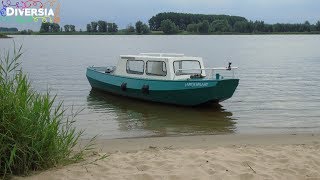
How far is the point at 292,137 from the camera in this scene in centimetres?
1078

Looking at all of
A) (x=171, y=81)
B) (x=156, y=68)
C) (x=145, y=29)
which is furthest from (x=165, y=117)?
(x=145, y=29)

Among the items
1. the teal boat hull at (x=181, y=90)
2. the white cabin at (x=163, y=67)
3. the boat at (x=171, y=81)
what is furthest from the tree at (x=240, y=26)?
the teal boat hull at (x=181, y=90)

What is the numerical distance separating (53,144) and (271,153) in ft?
12.3

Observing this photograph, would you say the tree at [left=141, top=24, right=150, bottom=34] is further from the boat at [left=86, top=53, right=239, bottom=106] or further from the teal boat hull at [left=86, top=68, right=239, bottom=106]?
the teal boat hull at [left=86, top=68, right=239, bottom=106]

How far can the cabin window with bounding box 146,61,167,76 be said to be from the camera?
16.2 m

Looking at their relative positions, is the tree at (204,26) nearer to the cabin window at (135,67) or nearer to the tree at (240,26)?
the tree at (240,26)

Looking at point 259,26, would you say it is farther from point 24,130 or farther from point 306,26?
point 24,130

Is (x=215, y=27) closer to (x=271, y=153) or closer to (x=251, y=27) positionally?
(x=251, y=27)

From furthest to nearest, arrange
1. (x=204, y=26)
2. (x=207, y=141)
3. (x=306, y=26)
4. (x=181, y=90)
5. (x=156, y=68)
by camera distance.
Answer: (x=306, y=26) < (x=204, y=26) < (x=156, y=68) < (x=181, y=90) < (x=207, y=141)

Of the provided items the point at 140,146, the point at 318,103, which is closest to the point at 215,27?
the point at 318,103

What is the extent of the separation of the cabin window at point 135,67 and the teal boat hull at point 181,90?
377mm

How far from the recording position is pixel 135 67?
1738 cm

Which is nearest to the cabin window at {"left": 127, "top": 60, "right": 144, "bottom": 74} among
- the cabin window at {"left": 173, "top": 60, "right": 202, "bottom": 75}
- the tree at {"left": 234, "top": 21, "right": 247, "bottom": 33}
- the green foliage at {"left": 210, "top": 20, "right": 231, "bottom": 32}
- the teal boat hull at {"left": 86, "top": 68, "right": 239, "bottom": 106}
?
the teal boat hull at {"left": 86, "top": 68, "right": 239, "bottom": 106}

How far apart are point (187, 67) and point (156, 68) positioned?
3.81 feet
